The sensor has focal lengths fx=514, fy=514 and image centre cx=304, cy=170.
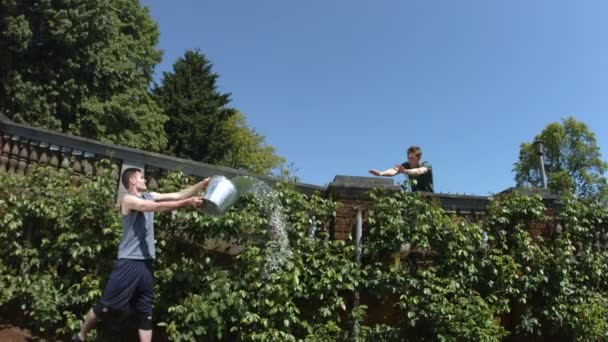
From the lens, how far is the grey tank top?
4523 millimetres

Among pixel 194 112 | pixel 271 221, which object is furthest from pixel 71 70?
pixel 271 221

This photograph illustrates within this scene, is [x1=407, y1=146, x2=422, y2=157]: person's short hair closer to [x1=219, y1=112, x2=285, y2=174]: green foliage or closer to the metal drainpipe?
the metal drainpipe

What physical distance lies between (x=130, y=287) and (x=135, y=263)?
0.69 feet

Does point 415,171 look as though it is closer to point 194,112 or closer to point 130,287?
point 130,287

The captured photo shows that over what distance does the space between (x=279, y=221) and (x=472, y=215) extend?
2.30 m

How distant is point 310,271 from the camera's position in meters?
5.10

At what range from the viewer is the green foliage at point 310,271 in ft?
16.1

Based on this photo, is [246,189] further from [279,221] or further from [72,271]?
[72,271]

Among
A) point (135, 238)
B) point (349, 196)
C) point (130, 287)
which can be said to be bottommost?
point (130, 287)

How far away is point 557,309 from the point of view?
549 centimetres

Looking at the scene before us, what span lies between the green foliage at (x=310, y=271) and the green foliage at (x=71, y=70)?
13.2 m

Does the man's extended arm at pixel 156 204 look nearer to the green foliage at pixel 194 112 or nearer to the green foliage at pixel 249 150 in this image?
the green foliage at pixel 194 112

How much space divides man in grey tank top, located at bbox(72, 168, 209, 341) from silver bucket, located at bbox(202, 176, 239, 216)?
0.42 feet

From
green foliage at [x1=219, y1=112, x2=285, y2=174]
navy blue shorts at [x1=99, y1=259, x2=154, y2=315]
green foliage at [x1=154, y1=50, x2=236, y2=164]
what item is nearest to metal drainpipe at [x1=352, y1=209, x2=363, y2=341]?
navy blue shorts at [x1=99, y1=259, x2=154, y2=315]
